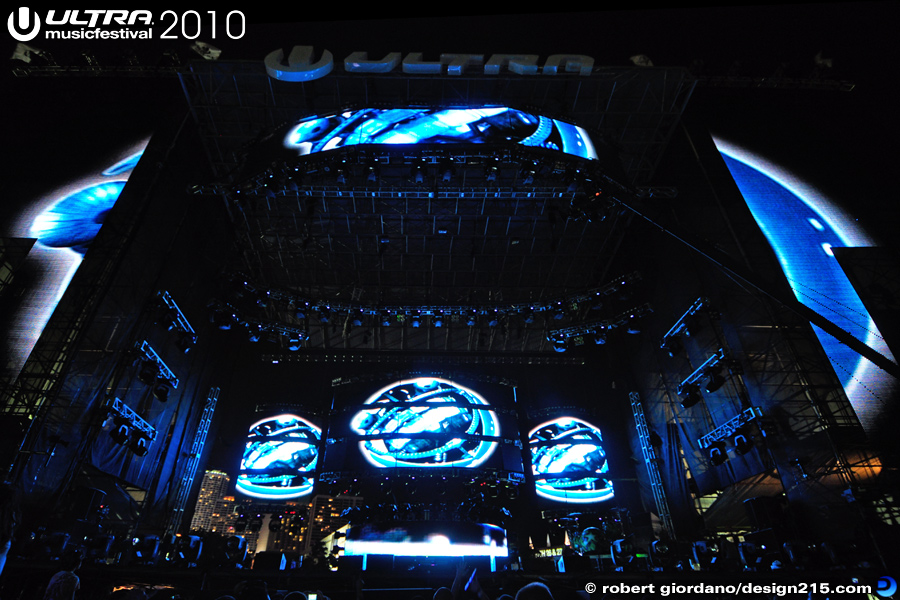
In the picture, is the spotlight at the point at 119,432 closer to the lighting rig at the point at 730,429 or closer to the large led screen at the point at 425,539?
the large led screen at the point at 425,539

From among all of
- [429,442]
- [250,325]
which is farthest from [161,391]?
[429,442]

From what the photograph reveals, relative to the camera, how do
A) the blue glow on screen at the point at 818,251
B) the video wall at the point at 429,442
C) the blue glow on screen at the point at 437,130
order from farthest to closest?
the video wall at the point at 429,442, the blue glow on screen at the point at 437,130, the blue glow on screen at the point at 818,251

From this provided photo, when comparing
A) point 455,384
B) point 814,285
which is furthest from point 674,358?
point 455,384

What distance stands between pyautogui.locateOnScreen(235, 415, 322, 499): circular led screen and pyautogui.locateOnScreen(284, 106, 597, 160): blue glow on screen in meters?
10.9

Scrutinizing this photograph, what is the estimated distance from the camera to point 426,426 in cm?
1788

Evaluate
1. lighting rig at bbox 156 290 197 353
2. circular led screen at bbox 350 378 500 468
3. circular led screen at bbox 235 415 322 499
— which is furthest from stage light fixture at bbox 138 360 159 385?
circular led screen at bbox 350 378 500 468

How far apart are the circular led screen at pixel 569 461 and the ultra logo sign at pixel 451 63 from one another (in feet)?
39.9

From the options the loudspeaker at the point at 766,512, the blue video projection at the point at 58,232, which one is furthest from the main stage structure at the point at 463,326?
the blue video projection at the point at 58,232

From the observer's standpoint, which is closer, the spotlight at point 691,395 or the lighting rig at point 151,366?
the lighting rig at point 151,366

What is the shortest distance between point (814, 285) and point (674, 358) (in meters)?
4.76

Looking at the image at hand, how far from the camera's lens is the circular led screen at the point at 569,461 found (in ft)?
56.2

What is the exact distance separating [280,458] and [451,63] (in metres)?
14.3

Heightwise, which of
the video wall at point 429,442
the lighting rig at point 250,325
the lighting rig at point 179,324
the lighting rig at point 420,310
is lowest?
the video wall at point 429,442

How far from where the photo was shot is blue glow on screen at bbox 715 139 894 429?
1075cm
